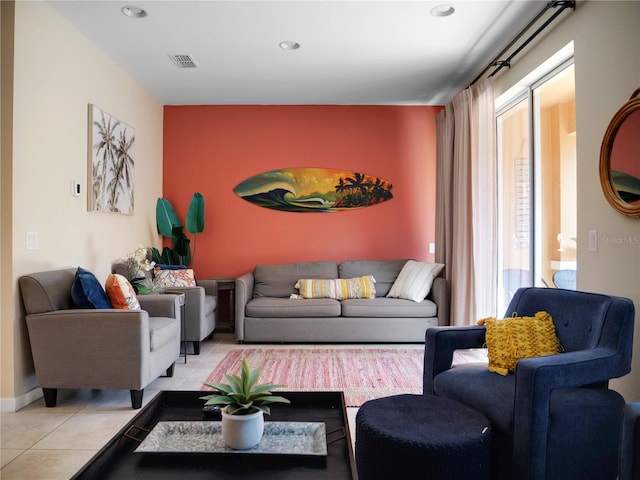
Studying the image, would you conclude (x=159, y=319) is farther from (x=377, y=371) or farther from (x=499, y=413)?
(x=499, y=413)

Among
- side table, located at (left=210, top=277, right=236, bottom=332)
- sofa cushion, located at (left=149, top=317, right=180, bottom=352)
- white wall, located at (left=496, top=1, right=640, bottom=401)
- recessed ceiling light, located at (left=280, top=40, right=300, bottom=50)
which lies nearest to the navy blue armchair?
white wall, located at (left=496, top=1, right=640, bottom=401)

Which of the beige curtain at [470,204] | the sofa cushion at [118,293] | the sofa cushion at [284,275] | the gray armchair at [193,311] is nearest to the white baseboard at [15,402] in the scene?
the sofa cushion at [118,293]

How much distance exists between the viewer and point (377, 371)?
11.8ft

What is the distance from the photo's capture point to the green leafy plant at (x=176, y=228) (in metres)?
4.93

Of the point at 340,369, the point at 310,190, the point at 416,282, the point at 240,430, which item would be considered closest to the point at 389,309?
the point at 416,282

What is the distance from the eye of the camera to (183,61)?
401 cm

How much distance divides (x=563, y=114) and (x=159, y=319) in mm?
3236

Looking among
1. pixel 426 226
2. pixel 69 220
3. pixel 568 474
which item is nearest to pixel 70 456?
pixel 69 220

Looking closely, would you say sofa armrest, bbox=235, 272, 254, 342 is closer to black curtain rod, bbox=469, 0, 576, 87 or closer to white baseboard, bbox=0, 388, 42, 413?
white baseboard, bbox=0, 388, 42, 413

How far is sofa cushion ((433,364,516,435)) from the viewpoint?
1.83 m

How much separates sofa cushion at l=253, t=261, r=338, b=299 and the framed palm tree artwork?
151 cm

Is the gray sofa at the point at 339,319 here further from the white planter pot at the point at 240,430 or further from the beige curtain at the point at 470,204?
the white planter pot at the point at 240,430

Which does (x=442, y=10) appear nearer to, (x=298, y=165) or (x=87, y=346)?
(x=298, y=165)

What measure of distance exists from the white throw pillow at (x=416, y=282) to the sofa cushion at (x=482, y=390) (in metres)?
2.20
